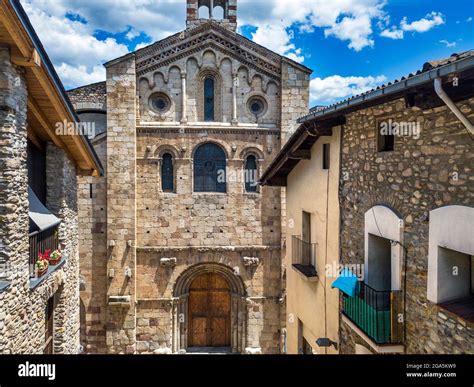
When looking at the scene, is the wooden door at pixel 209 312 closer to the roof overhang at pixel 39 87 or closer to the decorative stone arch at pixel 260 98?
the decorative stone arch at pixel 260 98

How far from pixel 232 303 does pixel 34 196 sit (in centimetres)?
1045

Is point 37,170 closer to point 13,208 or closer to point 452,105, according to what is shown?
point 13,208

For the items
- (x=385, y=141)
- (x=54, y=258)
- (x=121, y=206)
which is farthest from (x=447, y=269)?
(x=121, y=206)

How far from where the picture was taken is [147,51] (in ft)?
51.4

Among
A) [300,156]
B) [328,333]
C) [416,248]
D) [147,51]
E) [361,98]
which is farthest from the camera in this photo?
[147,51]

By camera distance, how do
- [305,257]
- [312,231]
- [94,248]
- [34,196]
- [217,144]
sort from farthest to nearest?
[217,144] → [94,248] → [312,231] → [305,257] → [34,196]

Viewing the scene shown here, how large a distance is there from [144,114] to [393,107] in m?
12.1

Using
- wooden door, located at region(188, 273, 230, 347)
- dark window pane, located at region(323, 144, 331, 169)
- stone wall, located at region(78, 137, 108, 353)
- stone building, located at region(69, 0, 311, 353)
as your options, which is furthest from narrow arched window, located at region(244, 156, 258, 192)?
dark window pane, located at region(323, 144, 331, 169)

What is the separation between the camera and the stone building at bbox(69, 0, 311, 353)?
15.3m

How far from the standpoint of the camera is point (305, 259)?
909cm

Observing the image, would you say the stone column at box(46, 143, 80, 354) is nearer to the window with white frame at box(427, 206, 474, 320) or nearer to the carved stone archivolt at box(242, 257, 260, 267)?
the carved stone archivolt at box(242, 257, 260, 267)
